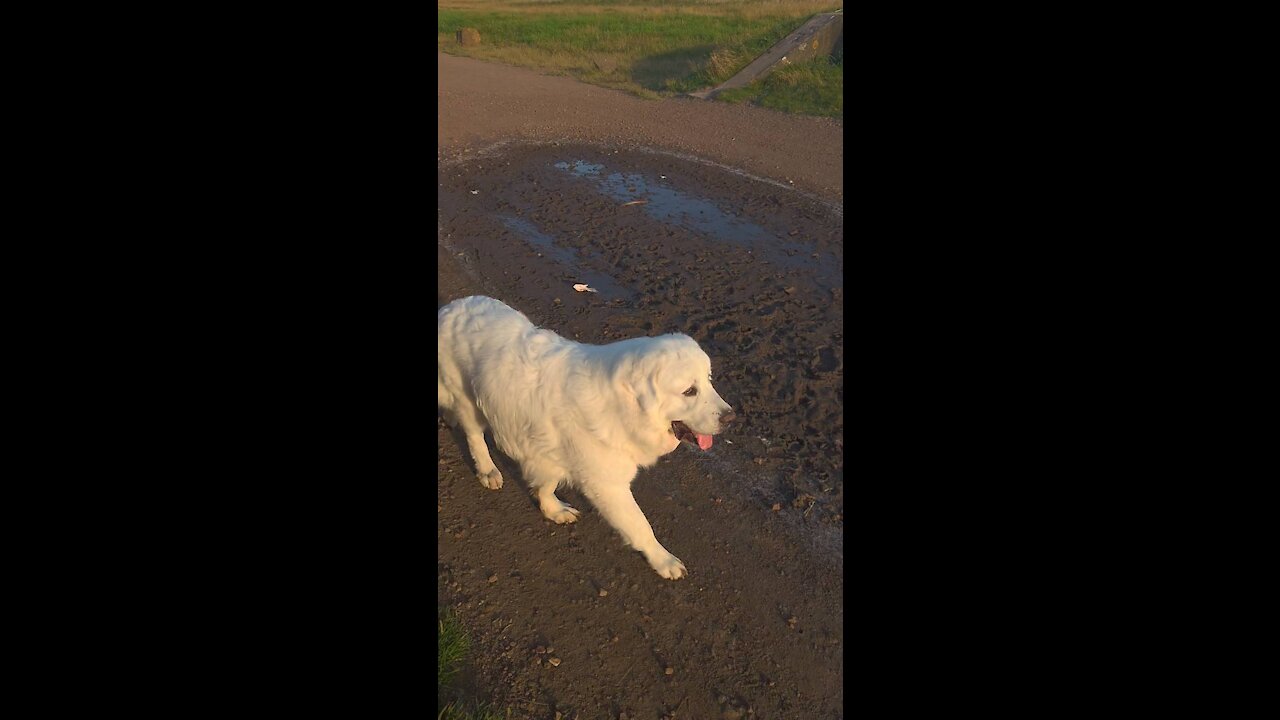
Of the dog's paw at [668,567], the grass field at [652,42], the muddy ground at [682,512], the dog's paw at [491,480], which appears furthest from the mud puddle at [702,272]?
the grass field at [652,42]

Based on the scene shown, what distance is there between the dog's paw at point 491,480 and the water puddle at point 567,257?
3329 millimetres

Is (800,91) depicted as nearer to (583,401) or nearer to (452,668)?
(583,401)

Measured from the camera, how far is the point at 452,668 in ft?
13.0

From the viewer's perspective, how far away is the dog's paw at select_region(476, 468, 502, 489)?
5527mm

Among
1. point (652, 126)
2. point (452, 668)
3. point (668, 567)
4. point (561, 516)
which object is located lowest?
point (452, 668)

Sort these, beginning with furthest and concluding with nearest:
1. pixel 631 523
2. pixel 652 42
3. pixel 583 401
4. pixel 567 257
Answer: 1. pixel 652 42
2. pixel 567 257
3. pixel 631 523
4. pixel 583 401

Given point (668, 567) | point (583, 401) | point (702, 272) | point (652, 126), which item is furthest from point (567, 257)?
point (652, 126)

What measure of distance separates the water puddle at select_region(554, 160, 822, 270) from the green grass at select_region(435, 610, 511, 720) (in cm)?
650

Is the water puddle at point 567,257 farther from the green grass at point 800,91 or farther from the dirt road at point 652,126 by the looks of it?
the green grass at point 800,91

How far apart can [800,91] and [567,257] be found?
453 inches

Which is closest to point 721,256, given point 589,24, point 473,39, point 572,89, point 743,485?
point 743,485

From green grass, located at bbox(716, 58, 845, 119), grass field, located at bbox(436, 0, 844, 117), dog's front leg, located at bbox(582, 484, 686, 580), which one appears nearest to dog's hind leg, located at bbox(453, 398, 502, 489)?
dog's front leg, located at bbox(582, 484, 686, 580)

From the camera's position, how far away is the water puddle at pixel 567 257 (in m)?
8.62

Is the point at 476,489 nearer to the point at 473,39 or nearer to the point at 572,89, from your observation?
the point at 572,89
